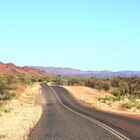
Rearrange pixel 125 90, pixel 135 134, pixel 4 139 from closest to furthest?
pixel 4 139, pixel 135 134, pixel 125 90

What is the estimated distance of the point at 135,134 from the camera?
1994cm

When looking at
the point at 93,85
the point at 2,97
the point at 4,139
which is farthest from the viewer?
the point at 93,85

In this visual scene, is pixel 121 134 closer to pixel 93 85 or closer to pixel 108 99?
pixel 108 99

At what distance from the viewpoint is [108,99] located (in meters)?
62.9

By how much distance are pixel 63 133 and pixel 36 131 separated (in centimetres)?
179

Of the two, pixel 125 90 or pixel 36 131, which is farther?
pixel 125 90

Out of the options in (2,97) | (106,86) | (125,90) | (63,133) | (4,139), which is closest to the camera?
(4,139)

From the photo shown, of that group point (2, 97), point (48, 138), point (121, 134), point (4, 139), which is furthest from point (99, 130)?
point (2, 97)

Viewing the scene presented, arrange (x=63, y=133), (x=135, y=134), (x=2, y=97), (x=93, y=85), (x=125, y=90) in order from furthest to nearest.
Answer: (x=93, y=85)
(x=125, y=90)
(x=2, y=97)
(x=63, y=133)
(x=135, y=134)

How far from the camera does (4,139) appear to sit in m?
18.6

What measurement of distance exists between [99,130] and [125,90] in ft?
224

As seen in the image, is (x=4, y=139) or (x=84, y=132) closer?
(x=4, y=139)

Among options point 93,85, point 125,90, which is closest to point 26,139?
point 125,90

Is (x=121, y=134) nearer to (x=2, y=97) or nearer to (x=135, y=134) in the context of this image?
(x=135, y=134)
